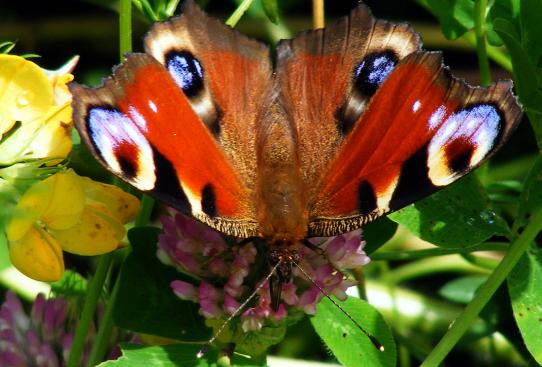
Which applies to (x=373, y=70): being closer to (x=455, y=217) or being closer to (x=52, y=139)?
(x=455, y=217)

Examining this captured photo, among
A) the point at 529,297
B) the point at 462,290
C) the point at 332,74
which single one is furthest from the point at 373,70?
the point at 462,290

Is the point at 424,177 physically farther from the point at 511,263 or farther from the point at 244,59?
the point at 244,59

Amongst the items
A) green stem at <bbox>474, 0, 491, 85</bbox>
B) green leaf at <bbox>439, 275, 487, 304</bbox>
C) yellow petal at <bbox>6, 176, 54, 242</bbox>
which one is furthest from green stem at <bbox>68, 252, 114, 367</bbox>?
green leaf at <bbox>439, 275, 487, 304</bbox>

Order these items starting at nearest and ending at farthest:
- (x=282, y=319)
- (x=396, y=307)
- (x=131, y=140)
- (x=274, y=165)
→ (x=131, y=140) < (x=282, y=319) < (x=274, y=165) < (x=396, y=307)

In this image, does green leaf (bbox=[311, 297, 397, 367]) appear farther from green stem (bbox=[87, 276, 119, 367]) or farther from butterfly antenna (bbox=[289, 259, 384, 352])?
green stem (bbox=[87, 276, 119, 367])

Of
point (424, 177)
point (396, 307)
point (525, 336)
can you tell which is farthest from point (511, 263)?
point (396, 307)

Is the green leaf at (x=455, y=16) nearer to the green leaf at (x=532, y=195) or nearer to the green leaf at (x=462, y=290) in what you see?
the green leaf at (x=532, y=195)
